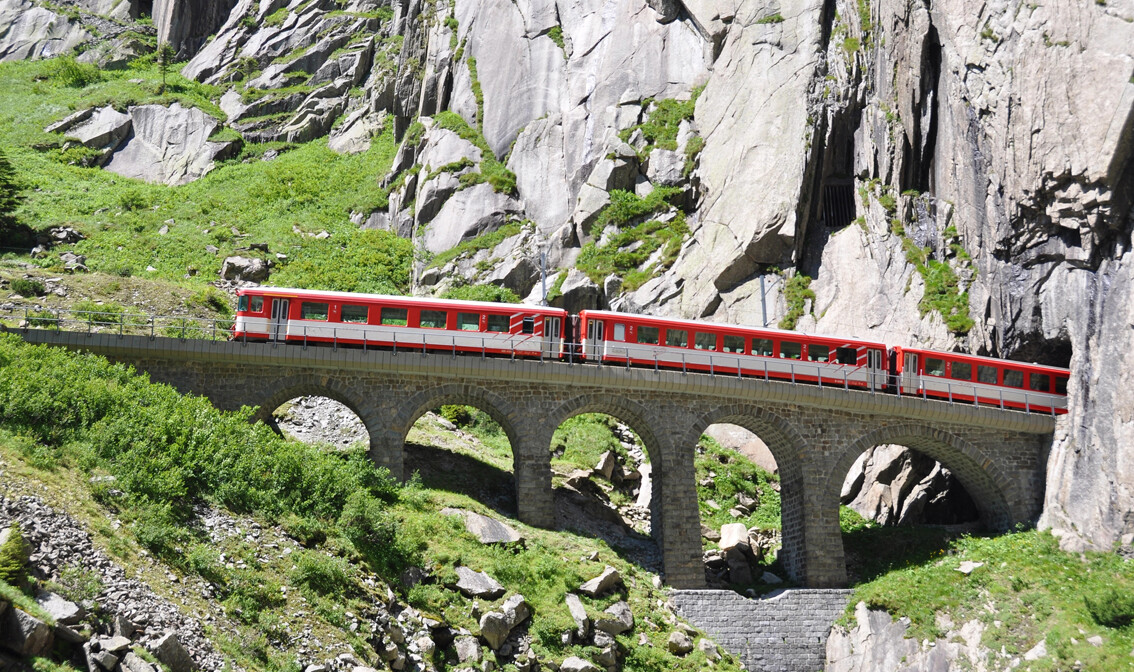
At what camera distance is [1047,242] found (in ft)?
105

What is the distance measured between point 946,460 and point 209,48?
82.0 m

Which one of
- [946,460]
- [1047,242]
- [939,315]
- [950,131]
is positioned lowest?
[946,460]

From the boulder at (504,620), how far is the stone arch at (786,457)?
9.32 m

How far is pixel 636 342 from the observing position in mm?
31078

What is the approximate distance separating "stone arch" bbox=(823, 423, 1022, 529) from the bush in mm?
7421

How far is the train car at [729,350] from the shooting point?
1216 inches

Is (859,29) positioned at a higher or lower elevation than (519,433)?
higher

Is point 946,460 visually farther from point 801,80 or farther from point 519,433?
point 801,80

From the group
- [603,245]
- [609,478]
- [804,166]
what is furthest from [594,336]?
[804,166]

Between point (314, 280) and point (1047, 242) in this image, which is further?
point (314, 280)

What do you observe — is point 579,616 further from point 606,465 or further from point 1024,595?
point 1024,595

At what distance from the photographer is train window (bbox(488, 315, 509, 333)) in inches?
1193

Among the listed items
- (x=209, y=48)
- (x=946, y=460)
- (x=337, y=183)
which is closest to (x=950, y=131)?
(x=946, y=460)

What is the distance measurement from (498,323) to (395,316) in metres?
3.50
